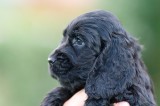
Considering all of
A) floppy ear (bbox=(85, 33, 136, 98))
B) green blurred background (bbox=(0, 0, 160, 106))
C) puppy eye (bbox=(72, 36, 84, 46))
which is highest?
puppy eye (bbox=(72, 36, 84, 46))

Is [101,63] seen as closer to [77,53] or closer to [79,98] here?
[77,53]

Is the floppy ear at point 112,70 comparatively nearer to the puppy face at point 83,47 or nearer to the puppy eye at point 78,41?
the puppy face at point 83,47

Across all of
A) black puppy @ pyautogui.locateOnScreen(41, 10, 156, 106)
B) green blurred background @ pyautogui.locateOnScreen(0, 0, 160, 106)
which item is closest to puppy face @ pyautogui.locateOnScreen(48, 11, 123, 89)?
black puppy @ pyautogui.locateOnScreen(41, 10, 156, 106)

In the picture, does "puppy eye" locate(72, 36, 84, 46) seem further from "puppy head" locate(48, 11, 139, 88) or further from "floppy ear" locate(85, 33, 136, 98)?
"floppy ear" locate(85, 33, 136, 98)

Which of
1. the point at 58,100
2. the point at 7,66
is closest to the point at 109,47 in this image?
the point at 58,100

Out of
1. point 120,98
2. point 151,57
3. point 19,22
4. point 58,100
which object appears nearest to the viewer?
point 120,98

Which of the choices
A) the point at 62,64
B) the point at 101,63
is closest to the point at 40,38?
the point at 62,64

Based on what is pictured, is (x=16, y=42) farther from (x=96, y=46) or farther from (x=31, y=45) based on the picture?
(x=96, y=46)
